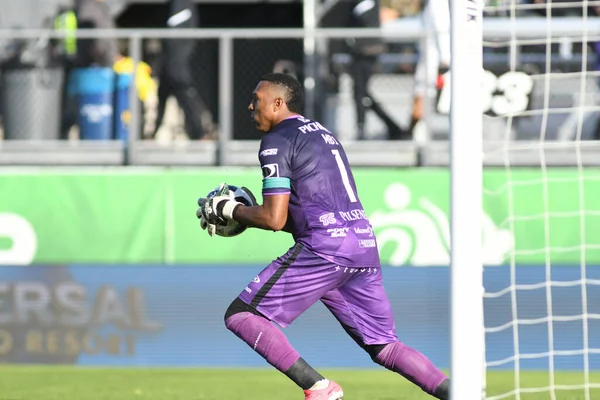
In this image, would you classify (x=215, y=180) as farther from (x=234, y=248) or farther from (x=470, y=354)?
(x=470, y=354)

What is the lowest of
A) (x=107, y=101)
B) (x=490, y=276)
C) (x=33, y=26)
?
(x=490, y=276)

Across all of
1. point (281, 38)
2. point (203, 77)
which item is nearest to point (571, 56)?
point (281, 38)

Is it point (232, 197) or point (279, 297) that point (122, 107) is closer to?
point (232, 197)

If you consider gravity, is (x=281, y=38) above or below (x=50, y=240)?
above

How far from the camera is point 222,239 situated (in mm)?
11500

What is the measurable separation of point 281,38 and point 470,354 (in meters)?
6.98

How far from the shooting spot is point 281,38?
1180 cm

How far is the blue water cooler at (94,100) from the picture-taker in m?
11.7

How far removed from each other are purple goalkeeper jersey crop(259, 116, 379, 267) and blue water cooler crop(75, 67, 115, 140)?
5601mm

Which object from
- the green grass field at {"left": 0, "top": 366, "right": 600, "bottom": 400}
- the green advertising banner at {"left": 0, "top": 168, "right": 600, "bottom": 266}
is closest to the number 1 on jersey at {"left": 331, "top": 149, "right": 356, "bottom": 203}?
the green grass field at {"left": 0, "top": 366, "right": 600, "bottom": 400}

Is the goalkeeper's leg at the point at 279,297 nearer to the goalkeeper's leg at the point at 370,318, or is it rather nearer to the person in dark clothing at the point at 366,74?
the goalkeeper's leg at the point at 370,318

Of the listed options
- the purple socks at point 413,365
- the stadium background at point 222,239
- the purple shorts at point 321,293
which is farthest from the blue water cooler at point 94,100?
the purple socks at point 413,365

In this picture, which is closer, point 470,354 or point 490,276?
point 470,354

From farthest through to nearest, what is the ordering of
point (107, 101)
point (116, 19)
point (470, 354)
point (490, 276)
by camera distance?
point (116, 19)
point (107, 101)
point (490, 276)
point (470, 354)
